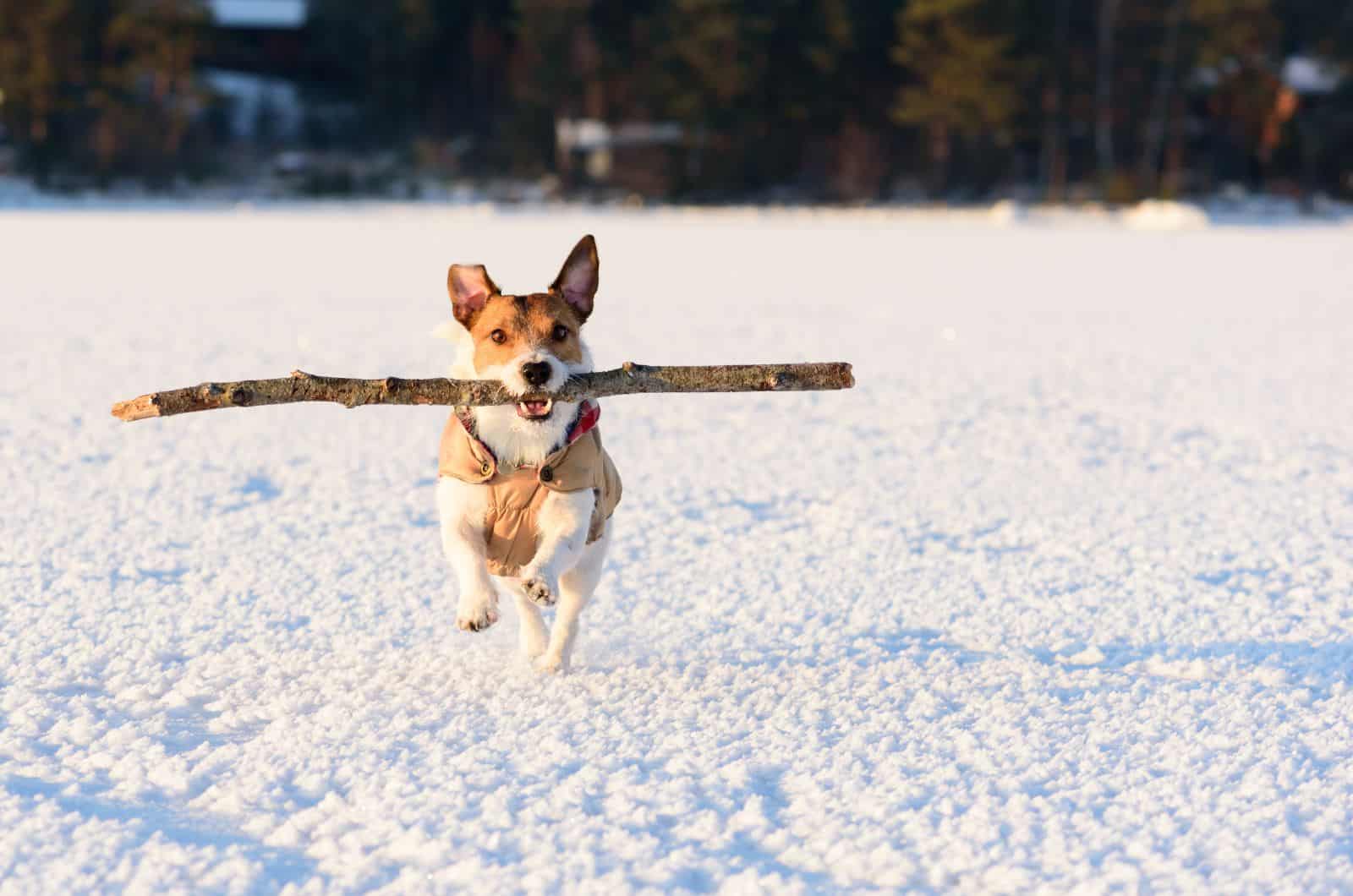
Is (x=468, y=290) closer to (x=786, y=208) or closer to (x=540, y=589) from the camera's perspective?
(x=540, y=589)

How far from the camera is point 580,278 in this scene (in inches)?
155

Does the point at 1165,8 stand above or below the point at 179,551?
above

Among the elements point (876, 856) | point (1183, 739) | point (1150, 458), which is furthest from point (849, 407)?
point (876, 856)

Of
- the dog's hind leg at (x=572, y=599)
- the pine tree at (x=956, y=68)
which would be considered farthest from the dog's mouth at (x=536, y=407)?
the pine tree at (x=956, y=68)

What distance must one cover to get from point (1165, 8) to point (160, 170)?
31444 mm

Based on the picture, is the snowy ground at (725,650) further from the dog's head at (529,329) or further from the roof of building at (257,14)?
the roof of building at (257,14)

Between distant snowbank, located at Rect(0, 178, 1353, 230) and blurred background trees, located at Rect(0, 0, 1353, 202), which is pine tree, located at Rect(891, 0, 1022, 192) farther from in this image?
distant snowbank, located at Rect(0, 178, 1353, 230)

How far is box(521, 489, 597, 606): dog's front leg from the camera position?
3.75 m

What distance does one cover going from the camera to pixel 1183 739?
3824mm

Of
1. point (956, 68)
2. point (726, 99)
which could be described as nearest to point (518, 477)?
point (956, 68)

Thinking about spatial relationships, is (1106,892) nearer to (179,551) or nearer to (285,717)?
(285,717)

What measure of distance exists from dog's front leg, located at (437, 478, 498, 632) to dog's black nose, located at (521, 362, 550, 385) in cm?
38

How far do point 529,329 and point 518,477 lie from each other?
384 millimetres

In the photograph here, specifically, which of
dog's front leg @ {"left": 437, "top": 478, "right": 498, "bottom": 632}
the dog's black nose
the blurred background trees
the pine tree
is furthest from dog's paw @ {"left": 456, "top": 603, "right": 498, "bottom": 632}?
the pine tree
